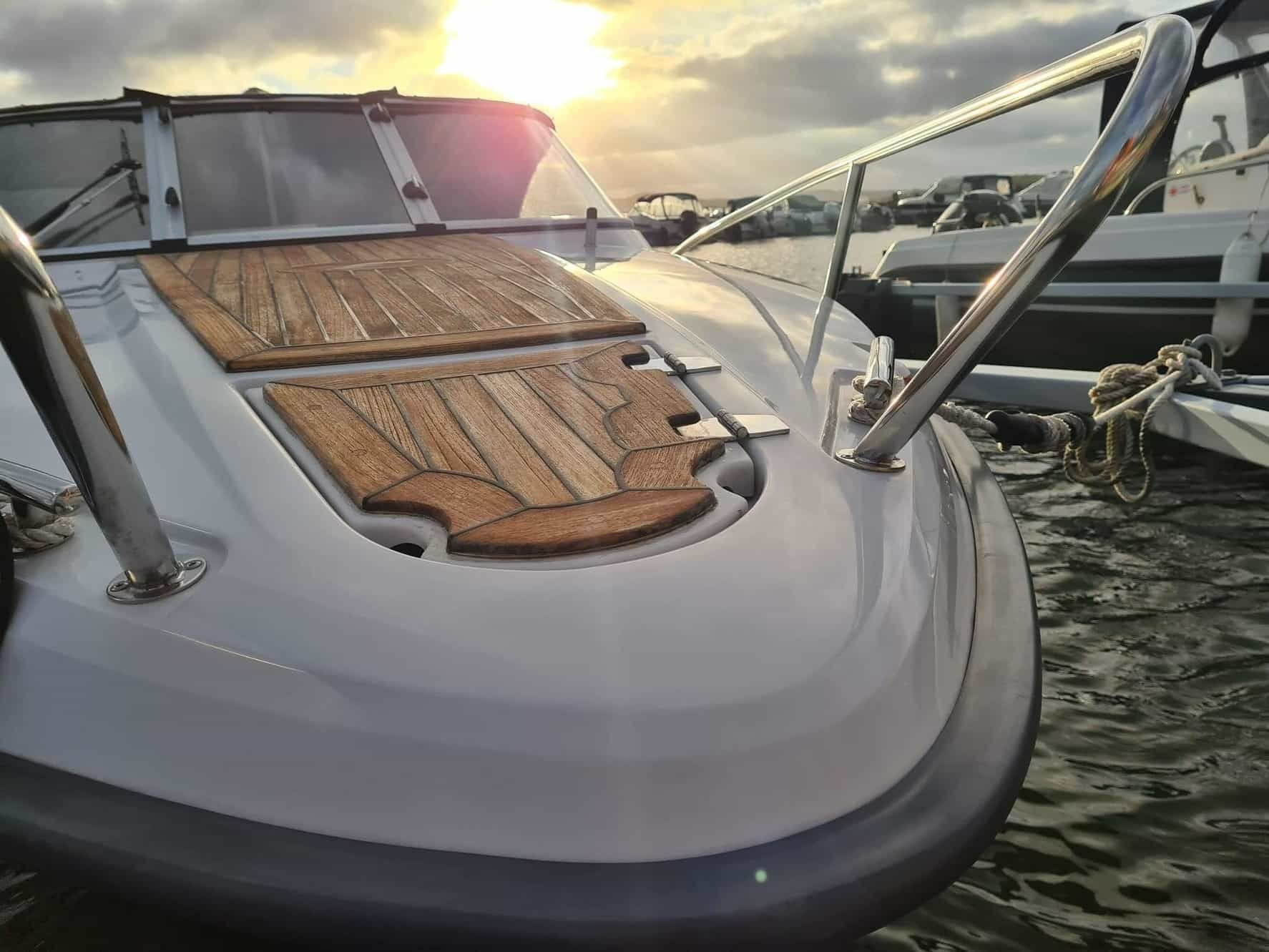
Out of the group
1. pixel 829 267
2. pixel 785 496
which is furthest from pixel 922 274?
pixel 785 496

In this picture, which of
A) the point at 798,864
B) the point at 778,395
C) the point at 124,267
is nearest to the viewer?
the point at 798,864

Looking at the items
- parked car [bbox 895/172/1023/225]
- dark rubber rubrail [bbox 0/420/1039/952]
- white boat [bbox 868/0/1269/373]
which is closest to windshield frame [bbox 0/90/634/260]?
dark rubber rubrail [bbox 0/420/1039/952]

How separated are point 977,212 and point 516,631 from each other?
794 cm

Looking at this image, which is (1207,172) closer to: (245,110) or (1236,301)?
(1236,301)

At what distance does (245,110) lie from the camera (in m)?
3.19

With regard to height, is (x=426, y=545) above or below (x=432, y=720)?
above

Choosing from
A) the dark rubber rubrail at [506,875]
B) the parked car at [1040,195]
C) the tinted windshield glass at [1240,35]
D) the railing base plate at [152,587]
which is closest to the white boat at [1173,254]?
the tinted windshield glass at [1240,35]

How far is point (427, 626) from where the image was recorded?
3.28 feet

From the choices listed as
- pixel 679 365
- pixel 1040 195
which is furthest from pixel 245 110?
pixel 1040 195

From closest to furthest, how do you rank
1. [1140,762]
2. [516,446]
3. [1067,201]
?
[1067,201] < [516,446] < [1140,762]

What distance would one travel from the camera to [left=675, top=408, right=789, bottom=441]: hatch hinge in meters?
1.45

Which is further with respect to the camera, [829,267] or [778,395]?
[829,267]

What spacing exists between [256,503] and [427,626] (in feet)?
1.24

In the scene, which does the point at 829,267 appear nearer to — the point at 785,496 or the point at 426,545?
the point at 785,496
